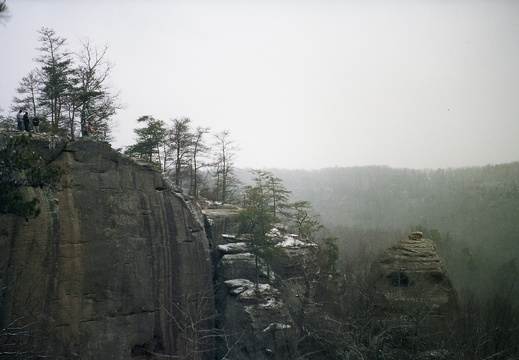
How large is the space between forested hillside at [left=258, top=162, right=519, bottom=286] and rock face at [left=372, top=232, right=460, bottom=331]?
16.3 meters

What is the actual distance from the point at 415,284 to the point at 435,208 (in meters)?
51.2

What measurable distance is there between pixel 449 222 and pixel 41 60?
5503cm

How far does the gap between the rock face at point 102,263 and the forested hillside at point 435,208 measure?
28.0 metres

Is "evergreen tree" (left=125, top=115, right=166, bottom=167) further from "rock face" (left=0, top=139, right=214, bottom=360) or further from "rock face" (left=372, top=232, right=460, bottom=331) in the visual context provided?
"rock face" (left=372, top=232, right=460, bottom=331)

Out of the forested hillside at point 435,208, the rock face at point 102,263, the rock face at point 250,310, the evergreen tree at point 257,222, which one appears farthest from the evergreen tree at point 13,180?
the forested hillside at point 435,208

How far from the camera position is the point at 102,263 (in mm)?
18312

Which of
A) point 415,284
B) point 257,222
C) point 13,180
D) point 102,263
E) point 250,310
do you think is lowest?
point 250,310

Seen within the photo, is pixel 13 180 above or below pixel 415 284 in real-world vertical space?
above

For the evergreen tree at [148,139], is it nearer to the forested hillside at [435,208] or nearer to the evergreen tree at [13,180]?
the evergreen tree at [13,180]

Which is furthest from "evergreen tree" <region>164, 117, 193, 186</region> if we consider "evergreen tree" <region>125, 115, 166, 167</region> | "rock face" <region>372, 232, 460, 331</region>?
"rock face" <region>372, 232, 460, 331</region>

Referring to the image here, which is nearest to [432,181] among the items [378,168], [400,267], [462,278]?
[378,168]

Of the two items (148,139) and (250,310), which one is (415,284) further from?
(148,139)

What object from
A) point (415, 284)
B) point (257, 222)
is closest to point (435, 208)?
point (415, 284)

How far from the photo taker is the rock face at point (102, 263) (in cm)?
1603
